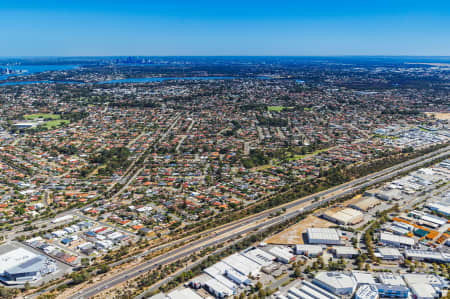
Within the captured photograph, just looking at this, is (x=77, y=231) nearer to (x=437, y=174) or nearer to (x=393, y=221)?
(x=393, y=221)

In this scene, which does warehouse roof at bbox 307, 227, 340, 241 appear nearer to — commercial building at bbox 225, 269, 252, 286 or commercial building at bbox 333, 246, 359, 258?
commercial building at bbox 333, 246, 359, 258

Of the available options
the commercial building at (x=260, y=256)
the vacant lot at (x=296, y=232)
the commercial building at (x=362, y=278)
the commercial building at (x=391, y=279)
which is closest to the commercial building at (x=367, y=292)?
the commercial building at (x=362, y=278)

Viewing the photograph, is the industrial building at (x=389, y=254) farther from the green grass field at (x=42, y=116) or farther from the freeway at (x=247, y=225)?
the green grass field at (x=42, y=116)

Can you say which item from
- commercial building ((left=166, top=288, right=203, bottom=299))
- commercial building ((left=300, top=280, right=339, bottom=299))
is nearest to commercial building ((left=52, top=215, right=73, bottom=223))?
commercial building ((left=166, top=288, right=203, bottom=299))

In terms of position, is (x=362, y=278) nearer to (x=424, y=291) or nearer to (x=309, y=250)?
(x=424, y=291)

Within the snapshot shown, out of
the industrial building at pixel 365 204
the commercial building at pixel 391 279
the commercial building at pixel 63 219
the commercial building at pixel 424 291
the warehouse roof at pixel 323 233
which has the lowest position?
the commercial building at pixel 424 291

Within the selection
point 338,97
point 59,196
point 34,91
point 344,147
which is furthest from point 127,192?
point 34,91
